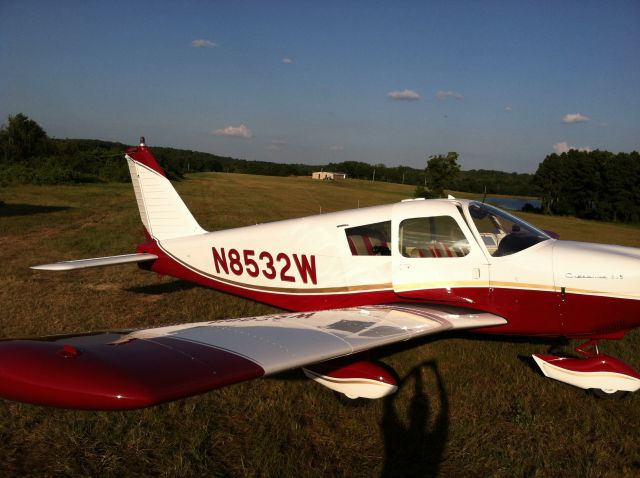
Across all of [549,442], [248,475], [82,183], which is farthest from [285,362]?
[82,183]

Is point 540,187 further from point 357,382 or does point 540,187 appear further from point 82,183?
point 357,382

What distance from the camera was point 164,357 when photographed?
8.42ft

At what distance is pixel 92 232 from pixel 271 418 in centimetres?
1335

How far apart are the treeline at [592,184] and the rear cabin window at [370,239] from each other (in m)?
57.5

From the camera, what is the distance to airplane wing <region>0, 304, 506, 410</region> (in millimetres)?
2113

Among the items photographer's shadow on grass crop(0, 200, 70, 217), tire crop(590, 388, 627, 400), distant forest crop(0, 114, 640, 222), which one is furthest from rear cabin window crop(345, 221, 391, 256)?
distant forest crop(0, 114, 640, 222)

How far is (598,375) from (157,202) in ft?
21.5

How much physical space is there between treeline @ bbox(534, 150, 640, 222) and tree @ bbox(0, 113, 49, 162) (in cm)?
6684

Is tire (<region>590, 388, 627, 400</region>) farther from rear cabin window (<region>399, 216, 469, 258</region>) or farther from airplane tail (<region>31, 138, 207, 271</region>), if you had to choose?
airplane tail (<region>31, 138, 207, 271</region>)

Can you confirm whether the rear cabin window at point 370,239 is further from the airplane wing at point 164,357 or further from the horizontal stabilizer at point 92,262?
the horizontal stabilizer at point 92,262

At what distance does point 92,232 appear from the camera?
1479 cm

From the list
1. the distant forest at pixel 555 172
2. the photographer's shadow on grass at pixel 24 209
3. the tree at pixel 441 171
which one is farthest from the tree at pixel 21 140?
the tree at pixel 441 171

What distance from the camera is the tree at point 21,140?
161 feet

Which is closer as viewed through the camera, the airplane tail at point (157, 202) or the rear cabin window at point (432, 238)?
the rear cabin window at point (432, 238)
